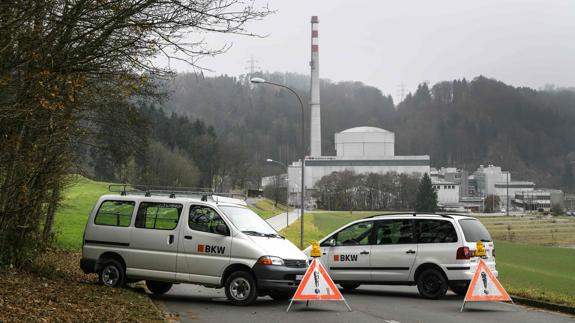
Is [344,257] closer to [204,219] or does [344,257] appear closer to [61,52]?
[204,219]

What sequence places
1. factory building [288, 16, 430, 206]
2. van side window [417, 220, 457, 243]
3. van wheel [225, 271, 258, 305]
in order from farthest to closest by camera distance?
1. factory building [288, 16, 430, 206]
2. van side window [417, 220, 457, 243]
3. van wheel [225, 271, 258, 305]

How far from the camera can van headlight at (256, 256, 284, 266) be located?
12.6 m

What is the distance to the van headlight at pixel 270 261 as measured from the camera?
→ 1264 cm

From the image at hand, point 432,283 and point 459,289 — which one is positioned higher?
point 432,283

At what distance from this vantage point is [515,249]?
49812 millimetres

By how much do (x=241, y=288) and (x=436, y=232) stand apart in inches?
182

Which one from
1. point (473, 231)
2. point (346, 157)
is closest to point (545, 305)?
point (473, 231)

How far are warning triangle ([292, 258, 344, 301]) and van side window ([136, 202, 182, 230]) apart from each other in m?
3.20

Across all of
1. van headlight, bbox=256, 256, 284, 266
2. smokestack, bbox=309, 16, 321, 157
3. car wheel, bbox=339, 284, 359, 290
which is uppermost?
smokestack, bbox=309, 16, 321, 157

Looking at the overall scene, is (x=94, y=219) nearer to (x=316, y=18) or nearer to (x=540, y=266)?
(x=540, y=266)

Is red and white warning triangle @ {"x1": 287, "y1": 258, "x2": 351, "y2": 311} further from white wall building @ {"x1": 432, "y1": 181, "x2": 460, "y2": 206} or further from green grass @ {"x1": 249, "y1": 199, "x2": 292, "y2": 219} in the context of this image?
white wall building @ {"x1": 432, "y1": 181, "x2": 460, "y2": 206}

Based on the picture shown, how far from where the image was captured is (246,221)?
13.7 metres

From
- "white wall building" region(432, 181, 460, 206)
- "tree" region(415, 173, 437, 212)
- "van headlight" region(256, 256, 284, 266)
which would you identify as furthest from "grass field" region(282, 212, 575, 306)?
"white wall building" region(432, 181, 460, 206)

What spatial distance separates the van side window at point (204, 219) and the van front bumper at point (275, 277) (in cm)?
136
